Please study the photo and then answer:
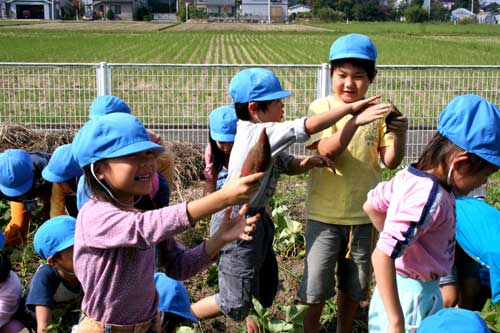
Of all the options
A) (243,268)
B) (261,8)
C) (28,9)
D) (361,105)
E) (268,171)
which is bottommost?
(243,268)

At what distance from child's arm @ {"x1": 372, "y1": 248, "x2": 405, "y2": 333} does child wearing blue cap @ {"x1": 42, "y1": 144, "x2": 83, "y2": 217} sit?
7.68 ft

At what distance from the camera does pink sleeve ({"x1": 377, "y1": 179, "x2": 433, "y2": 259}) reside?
2.10m

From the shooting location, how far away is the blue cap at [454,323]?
1.92 m

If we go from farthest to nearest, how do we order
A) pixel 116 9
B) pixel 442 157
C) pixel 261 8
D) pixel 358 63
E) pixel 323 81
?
1. pixel 261 8
2. pixel 116 9
3. pixel 323 81
4. pixel 358 63
5. pixel 442 157

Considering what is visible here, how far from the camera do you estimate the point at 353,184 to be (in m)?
3.14

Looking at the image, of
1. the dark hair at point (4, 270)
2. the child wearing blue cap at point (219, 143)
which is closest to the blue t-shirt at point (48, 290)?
the dark hair at point (4, 270)

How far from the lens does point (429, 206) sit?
83.3 inches

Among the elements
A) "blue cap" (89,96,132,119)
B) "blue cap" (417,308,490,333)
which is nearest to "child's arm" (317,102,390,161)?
"blue cap" (417,308,490,333)

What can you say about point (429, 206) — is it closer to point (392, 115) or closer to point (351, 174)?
point (392, 115)

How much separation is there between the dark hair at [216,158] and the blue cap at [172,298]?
3.80 feet

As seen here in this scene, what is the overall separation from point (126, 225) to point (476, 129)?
117cm

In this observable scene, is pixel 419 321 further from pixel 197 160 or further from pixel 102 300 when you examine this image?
pixel 197 160

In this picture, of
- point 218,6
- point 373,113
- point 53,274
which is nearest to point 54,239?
point 53,274

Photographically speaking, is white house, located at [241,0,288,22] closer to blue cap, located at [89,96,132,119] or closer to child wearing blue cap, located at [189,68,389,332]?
blue cap, located at [89,96,132,119]
